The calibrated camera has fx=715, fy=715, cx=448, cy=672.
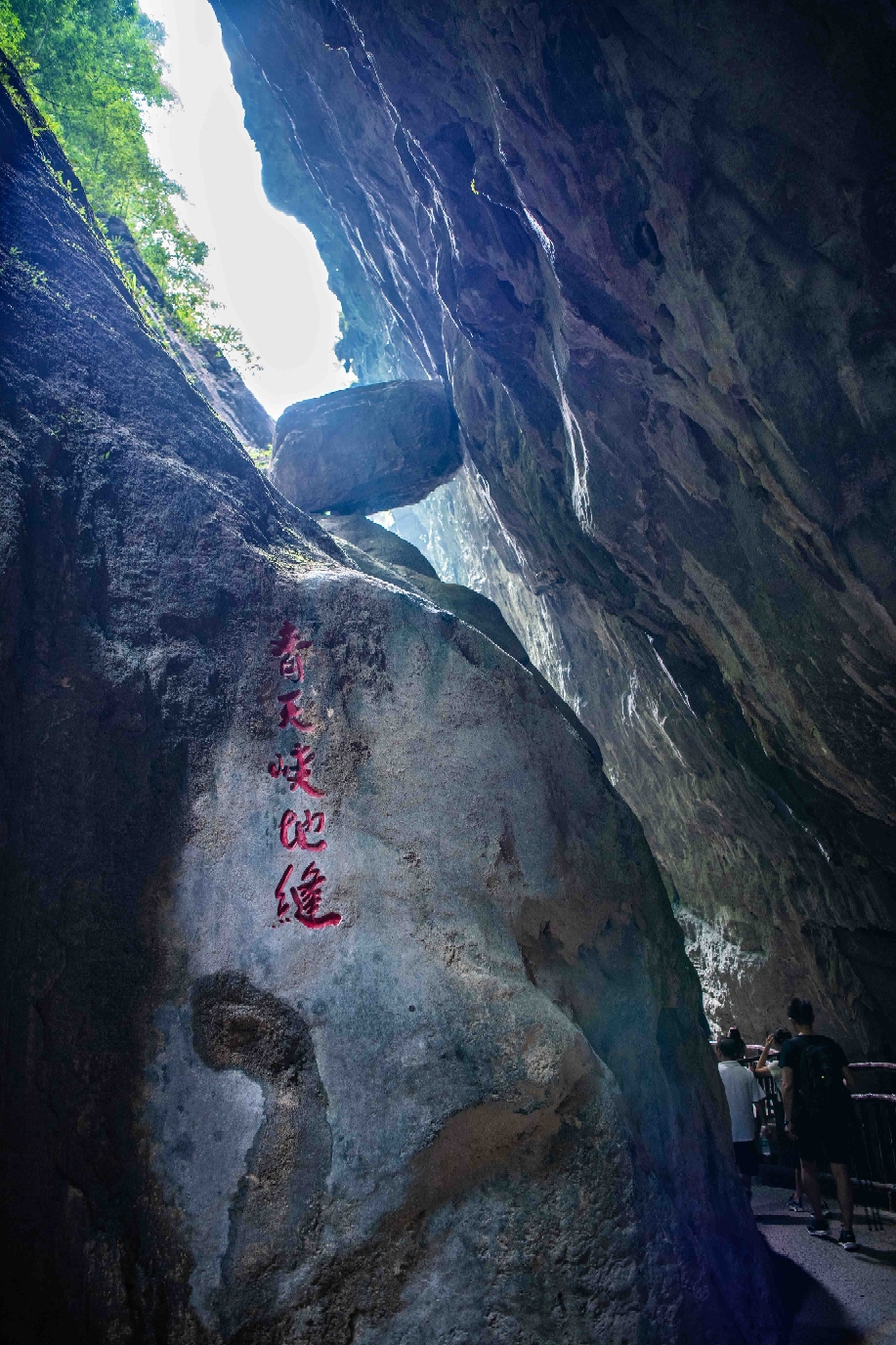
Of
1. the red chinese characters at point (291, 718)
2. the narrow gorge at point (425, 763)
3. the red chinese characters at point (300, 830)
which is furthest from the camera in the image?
the red chinese characters at point (291, 718)

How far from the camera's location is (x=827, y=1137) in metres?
5.31

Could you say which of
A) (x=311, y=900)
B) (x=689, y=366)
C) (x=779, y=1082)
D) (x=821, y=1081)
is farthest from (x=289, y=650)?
(x=779, y=1082)

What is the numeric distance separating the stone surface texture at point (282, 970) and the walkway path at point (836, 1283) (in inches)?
21.1

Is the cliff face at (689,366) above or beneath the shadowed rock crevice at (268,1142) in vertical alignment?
above

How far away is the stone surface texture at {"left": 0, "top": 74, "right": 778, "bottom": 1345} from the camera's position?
3.28 m

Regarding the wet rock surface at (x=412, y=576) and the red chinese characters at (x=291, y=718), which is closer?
the red chinese characters at (x=291, y=718)

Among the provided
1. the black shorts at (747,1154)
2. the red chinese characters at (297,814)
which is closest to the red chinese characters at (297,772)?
the red chinese characters at (297,814)

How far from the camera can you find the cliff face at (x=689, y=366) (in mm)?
4137

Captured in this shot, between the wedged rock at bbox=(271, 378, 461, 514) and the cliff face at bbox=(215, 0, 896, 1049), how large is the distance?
0.71 meters

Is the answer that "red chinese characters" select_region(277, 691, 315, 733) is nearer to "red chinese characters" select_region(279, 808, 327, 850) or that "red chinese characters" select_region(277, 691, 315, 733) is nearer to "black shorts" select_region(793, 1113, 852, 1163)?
"red chinese characters" select_region(279, 808, 327, 850)

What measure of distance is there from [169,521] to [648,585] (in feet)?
17.9

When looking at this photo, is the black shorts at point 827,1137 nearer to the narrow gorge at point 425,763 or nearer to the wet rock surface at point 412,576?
the narrow gorge at point 425,763

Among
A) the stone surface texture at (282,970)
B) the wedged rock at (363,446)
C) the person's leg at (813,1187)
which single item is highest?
the wedged rock at (363,446)

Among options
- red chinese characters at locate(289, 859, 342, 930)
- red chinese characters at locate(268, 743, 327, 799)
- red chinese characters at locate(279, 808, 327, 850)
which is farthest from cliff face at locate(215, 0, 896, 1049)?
red chinese characters at locate(289, 859, 342, 930)
